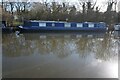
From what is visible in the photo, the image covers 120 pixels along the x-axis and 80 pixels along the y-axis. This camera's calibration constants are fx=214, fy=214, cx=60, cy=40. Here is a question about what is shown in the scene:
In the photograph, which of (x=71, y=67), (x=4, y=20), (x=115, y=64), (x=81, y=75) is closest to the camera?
(x=81, y=75)

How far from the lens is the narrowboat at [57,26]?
39.3ft

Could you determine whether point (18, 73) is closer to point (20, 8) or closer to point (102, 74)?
point (102, 74)

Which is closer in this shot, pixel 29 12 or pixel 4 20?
pixel 4 20

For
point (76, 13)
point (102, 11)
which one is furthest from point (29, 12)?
point (102, 11)

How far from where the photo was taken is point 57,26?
12336mm

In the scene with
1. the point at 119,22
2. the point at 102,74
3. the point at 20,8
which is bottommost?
the point at 102,74

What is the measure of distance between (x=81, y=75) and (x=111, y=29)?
10.2 meters

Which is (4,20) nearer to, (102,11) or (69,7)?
(69,7)

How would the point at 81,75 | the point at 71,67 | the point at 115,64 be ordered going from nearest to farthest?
the point at 81,75
the point at 71,67
the point at 115,64

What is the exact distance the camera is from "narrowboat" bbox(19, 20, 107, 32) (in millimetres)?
11983

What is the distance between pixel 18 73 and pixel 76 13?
36.2 feet

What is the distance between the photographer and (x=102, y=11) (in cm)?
1491

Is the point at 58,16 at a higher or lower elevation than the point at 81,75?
higher

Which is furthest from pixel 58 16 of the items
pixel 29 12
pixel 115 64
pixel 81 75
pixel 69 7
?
pixel 81 75
